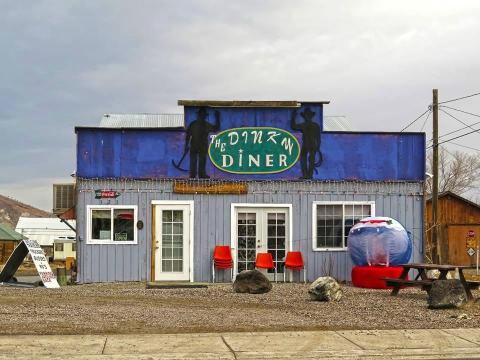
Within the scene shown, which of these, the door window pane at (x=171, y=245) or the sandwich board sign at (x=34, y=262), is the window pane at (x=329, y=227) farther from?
the sandwich board sign at (x=34, y=262)

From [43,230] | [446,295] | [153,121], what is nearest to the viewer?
[446,295]

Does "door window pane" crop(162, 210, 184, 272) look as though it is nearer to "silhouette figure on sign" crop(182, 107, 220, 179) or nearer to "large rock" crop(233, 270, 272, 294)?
"silhouette figure on sign" crop(182, 107, 220, 179)

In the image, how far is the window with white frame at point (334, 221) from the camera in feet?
64.2

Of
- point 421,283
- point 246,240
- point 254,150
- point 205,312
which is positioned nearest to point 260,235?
point 246,240

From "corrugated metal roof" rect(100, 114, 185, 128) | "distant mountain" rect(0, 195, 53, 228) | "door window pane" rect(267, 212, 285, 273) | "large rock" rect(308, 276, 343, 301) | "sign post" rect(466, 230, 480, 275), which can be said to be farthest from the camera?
"distant mountain" rect(0, 195, 53, 228)

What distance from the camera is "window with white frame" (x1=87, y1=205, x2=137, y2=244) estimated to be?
1902cm

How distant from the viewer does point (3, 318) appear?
11.4 meters

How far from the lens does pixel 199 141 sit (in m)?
19.5

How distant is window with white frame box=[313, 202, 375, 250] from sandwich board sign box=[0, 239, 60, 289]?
7.00 m

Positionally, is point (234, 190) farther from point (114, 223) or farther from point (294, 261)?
point (114, 223)

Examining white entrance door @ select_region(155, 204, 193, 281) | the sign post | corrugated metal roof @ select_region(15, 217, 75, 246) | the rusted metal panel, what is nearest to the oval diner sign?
the rusted metal panel

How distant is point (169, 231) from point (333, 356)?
1089 cm

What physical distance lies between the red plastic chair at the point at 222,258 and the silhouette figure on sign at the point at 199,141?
1.98 metres

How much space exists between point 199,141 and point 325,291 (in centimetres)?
680
